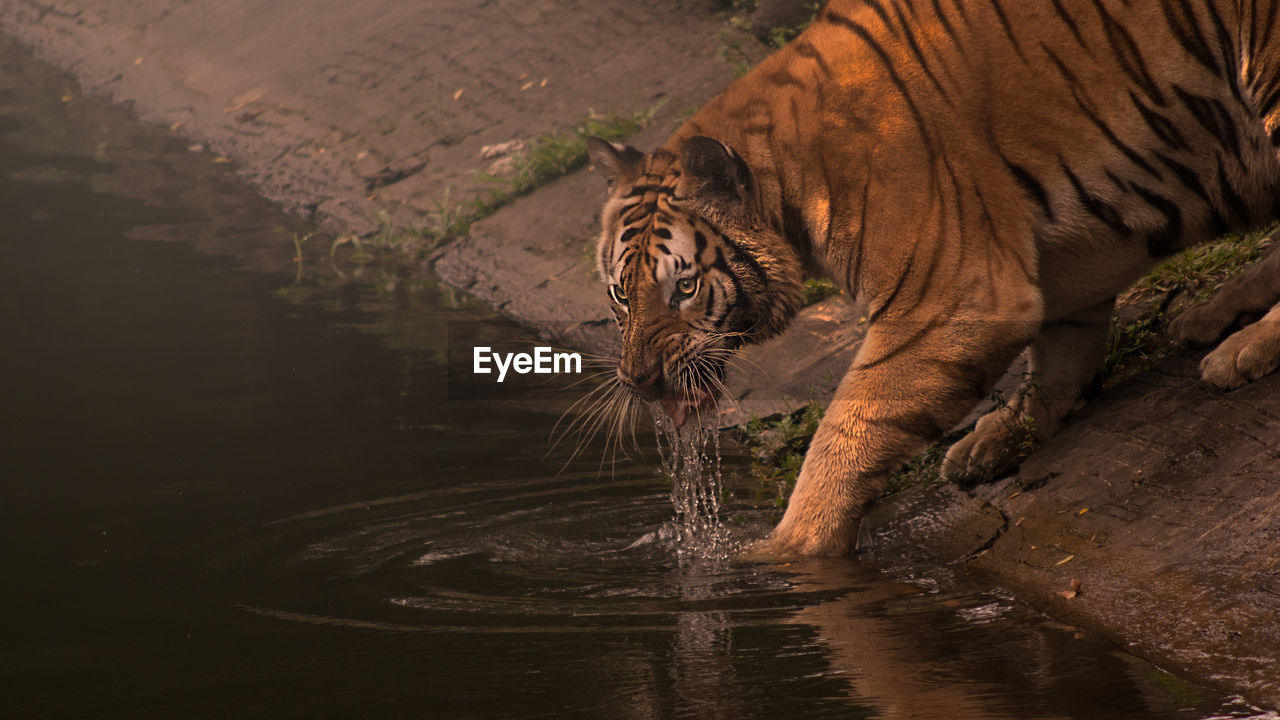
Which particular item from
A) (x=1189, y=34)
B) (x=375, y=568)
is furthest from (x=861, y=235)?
(x=375, y=568)

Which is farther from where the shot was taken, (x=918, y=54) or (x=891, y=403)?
(x=918, y=54)

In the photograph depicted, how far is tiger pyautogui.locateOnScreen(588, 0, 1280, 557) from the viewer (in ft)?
11.3

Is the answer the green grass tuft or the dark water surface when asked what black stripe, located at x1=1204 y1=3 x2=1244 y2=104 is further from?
the green grass tuft

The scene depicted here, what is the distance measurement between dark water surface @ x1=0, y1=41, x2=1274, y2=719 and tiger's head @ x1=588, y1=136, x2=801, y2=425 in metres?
0.62

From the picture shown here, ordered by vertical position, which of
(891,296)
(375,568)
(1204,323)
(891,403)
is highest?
(891,296)

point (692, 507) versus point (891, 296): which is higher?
point (891, 296)

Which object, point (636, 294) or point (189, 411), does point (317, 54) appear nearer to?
point (189, 411)

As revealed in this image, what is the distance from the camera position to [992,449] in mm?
3967

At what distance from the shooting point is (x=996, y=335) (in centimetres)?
341

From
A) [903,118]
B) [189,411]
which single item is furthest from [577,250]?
[903,118]

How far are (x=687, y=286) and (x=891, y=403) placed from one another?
73 centimetres

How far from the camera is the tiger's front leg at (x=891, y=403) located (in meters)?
3.43

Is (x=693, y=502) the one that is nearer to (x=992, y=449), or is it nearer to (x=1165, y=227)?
(x=992, y=449)

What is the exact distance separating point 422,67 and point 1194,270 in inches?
A: 305
